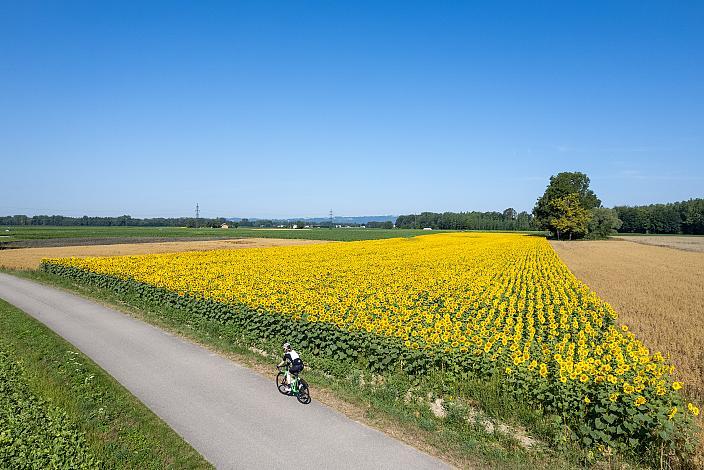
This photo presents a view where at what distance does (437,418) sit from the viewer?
799 cm

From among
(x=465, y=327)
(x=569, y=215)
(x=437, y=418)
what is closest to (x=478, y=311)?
(x=465, y=327)

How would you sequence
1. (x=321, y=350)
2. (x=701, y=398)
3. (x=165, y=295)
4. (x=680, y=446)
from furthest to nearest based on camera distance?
1. (x=165, y=295)
2. (x=321, y=350)
3. (x=701, y=398)
4. (x=680, y=446)

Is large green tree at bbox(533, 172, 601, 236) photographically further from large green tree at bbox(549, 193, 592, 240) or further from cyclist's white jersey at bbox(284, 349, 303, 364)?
cyclist's white jersey at bbox(284, 349, 303, 364)

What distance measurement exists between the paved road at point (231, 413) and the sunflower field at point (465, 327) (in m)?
2.14

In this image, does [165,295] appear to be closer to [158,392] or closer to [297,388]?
[158,392]

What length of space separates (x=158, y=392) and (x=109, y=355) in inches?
147

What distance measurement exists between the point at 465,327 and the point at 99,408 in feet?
29.7

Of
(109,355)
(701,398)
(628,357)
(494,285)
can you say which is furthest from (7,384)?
(494,285)

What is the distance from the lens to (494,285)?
20.0 metres

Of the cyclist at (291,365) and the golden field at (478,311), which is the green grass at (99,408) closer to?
the cyclist at (291,365)

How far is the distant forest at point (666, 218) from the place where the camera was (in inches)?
4609

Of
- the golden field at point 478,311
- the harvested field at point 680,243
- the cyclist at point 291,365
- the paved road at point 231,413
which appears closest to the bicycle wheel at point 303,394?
the paved road at point 231,413

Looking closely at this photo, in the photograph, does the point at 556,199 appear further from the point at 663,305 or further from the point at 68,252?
the point at 68,252

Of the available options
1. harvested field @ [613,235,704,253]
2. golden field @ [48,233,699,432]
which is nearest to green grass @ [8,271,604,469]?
golden field @ [48,233,699,432]
